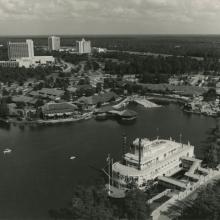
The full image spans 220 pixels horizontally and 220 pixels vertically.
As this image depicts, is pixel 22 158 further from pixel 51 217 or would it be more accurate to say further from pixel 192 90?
pixel 192 90

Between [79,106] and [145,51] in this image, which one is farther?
[145,51]

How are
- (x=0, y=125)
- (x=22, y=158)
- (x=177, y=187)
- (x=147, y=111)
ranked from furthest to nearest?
1. (x=147, y=111)
2. (x=0, y=125)
3. (x=22, y=158)
4. (x=177, y=187)

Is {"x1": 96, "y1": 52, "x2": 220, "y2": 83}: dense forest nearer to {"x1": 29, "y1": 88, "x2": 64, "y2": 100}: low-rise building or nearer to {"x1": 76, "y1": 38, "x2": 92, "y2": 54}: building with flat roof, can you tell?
{"x1": 29, "y1": 88, "x2": 64, "y2": 100}: low-rise building

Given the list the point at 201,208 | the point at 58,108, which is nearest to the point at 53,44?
the point at 58,108

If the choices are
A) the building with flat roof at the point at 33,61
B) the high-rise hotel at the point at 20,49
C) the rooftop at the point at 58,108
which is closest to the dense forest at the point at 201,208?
the rooftop at the point at 58,108

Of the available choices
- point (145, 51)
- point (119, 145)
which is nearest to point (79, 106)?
point (119, 145)

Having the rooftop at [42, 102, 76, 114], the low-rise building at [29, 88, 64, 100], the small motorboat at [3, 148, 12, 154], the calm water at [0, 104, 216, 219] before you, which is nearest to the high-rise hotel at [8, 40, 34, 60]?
the low-rise building at [29, 88, 64, 100]

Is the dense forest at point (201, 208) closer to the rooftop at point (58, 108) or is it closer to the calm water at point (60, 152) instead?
the calm water at point (60, 152)
